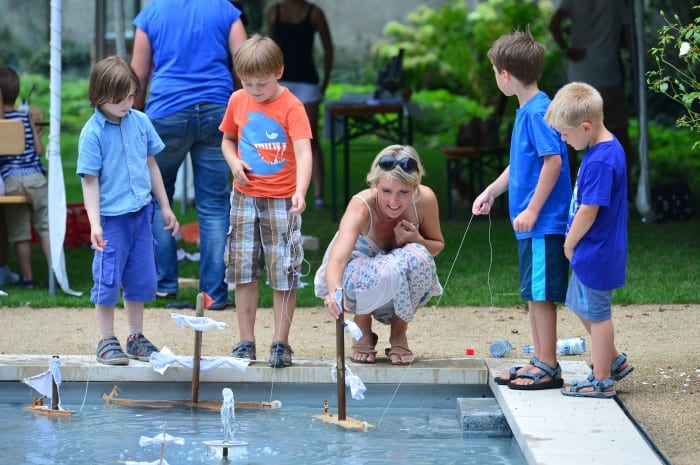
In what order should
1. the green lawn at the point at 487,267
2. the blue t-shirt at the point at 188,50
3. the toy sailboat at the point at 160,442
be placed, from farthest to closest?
the green lawn at the point at 487,267, the blue t-shirt at the point at 188,50, the toy sailboat at the point at 160,442

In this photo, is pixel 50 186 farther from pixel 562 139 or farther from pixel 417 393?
pixel 562 139

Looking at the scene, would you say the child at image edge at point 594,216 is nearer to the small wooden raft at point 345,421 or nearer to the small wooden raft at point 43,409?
the small wooden raft at point 345,421

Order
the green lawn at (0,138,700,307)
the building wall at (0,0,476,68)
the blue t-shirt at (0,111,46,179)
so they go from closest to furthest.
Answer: the green lawn at (0,138,700,307) < the blue t-shirt at (0,111,46,179) < the building wall at (0,0,476,68)

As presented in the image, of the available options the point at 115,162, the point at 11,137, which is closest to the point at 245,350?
the point at 115,162

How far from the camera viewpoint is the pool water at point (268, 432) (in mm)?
4121

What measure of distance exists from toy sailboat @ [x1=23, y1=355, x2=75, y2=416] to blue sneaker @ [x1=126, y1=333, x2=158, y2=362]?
18.3 inches

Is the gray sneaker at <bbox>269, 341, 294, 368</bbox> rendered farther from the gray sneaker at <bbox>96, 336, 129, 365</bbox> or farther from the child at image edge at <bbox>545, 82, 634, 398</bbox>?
the child at image edge at <bbox>545, 82, 634, 398</bbox>

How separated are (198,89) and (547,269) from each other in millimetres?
2530

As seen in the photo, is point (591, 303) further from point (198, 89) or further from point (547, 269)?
point (198, 89)

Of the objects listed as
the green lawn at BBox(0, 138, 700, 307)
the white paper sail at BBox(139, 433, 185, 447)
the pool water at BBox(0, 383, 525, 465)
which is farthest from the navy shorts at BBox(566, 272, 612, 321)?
the green lawn at BBox(0, 138, 700, 307)

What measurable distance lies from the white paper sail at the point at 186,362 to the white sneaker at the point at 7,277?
3126mm

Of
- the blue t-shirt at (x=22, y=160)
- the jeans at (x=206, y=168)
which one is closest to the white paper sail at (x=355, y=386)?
the jeans at (x=206, y=168)

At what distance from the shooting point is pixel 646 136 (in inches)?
382

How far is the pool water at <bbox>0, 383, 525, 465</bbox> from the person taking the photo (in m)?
4.12
